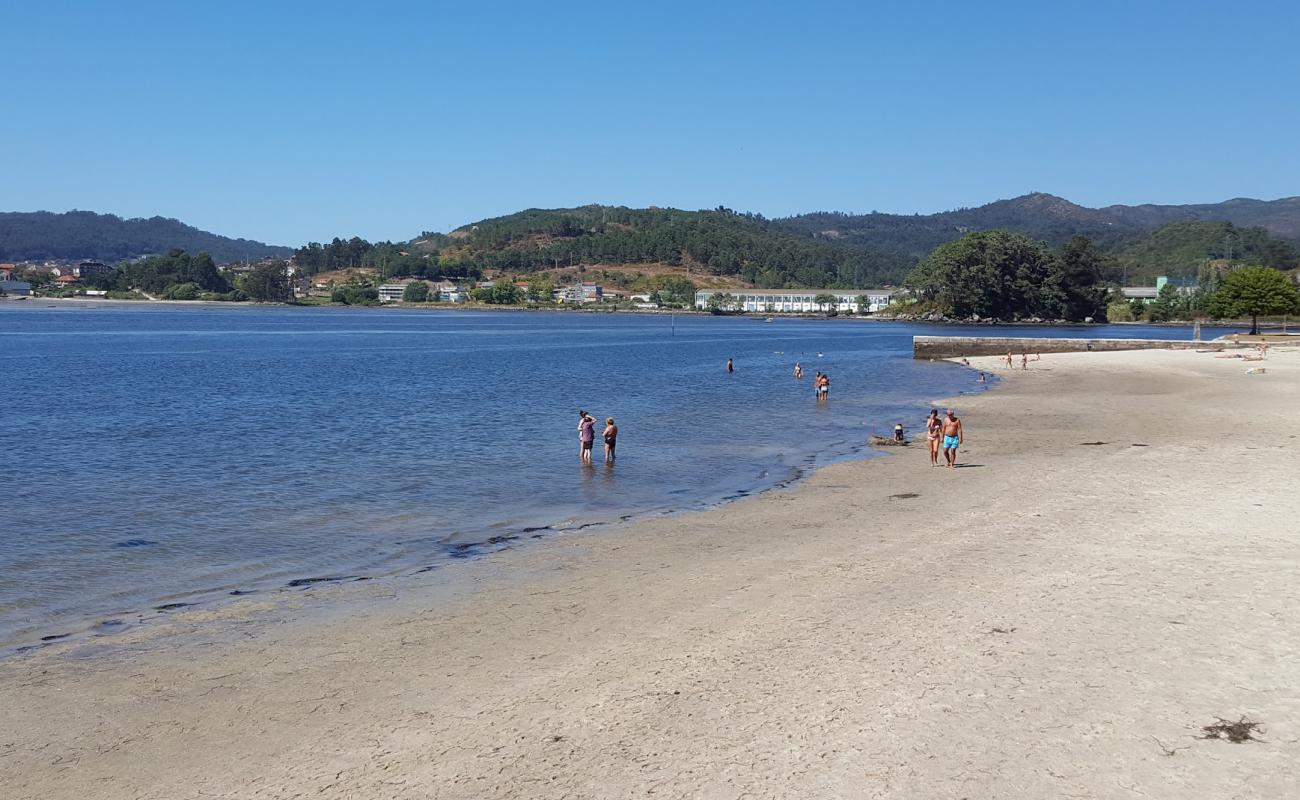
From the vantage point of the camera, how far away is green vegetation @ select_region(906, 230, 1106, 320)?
179 metres

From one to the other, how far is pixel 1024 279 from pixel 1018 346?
324ft

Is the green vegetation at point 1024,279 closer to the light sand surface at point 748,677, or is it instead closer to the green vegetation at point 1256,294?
the green vegetation at point 1256,294

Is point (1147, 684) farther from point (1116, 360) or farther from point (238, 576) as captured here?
point (1116, 360)

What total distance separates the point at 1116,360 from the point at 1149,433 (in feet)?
142

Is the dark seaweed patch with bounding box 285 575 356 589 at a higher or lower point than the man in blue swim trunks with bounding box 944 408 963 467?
lower

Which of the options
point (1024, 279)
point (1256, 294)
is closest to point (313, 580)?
point (1256, 294)

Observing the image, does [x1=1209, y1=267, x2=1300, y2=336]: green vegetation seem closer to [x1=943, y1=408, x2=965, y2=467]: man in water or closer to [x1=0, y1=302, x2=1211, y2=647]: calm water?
[x1=0, y1=302, x2=1211, y2=647]: calm water

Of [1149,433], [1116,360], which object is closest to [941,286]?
[1116,360]

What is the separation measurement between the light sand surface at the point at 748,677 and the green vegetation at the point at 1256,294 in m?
107

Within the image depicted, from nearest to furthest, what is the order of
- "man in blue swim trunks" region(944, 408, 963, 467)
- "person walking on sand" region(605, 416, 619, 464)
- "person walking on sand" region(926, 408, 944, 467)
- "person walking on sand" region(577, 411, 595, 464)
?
"man in blue swim trunks" region(944, 408, 963, 467)
"person walking on sand" region(926, 408, 944, 467)
"person walking on sand" region(577, 411, 595, 464)
"person walking on sand" region(605, 416, 619, 464)

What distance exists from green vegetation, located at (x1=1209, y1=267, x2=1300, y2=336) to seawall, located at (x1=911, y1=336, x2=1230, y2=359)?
30500 millimetres

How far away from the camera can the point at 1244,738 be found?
9.44 meters

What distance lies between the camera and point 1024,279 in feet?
586

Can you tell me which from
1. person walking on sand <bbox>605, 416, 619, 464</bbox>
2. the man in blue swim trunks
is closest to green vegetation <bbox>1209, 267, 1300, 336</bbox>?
the man in blue swim trunks
